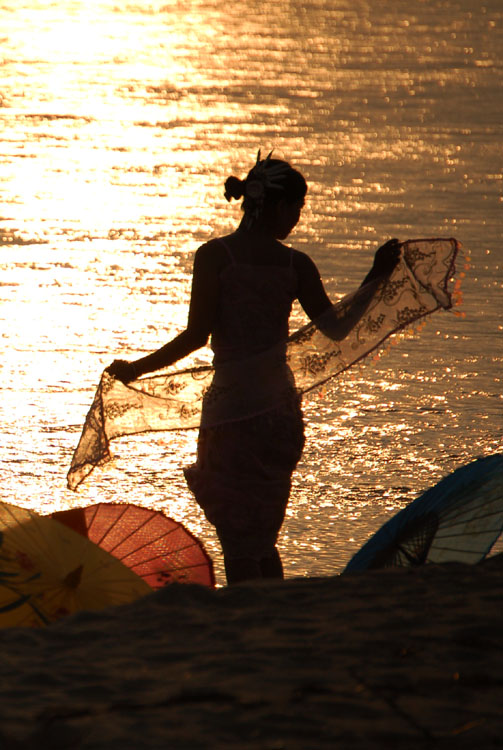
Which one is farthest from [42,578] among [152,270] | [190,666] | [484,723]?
[152,270]

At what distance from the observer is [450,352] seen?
8664 mm

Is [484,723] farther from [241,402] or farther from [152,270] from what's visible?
[152,270]

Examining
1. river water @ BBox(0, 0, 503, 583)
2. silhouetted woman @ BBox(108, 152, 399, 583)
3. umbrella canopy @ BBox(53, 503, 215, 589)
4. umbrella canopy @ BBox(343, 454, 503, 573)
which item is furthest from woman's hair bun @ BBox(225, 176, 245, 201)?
river water @ BBox(0, 0, 503, 583)

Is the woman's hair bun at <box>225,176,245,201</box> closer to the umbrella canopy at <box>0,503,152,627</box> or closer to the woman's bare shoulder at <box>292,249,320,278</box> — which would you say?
the woman's bare shoulder at <box>292,249,320,278</box>

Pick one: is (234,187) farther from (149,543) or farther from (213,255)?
(149,543)

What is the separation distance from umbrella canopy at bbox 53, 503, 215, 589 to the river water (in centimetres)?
74

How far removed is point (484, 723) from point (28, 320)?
601cm

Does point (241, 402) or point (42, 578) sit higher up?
point (241, 402)

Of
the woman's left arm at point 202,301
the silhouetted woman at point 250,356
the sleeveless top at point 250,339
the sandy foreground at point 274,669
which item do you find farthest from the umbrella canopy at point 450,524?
the woman's left arm at point 202,301

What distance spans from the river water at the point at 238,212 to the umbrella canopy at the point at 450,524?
2.16 feet

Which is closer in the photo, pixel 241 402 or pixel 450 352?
pixel 241 402

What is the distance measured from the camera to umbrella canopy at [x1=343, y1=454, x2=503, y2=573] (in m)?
5.01

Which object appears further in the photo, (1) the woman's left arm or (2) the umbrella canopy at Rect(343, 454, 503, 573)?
(2) the umbrella canopy at Rect(343, 454, 503, 573)

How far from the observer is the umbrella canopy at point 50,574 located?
4.61 meters
